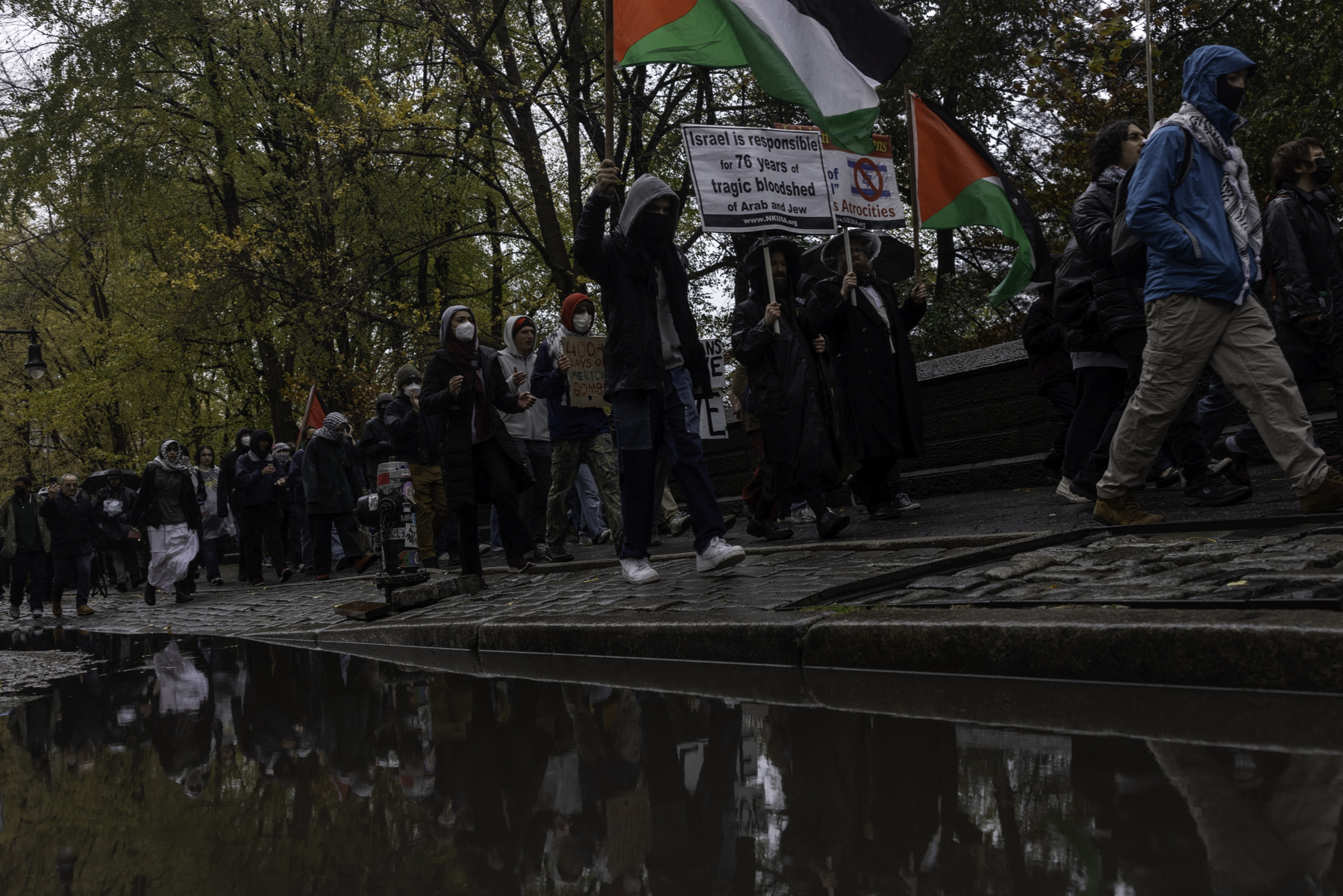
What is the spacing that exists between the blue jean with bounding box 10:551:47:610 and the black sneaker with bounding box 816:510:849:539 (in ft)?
42.8

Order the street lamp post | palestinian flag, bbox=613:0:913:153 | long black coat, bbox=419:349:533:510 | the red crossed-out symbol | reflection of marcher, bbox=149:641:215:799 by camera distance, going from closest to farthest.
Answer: reflection of marcher, bbox=149:641:215:799
palestinian flag, bbox=613:0:913:153
long black coat, bbox=419:349:533:510
the red crossed-out symbol
the street lamp post

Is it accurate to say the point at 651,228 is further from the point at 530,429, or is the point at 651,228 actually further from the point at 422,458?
the point at 422,458

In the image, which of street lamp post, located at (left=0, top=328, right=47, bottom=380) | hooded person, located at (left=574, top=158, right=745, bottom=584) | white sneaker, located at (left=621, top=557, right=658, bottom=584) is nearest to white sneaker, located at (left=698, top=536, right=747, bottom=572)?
hooded person, located at (left=574, top=158, right=745, bottom=584)

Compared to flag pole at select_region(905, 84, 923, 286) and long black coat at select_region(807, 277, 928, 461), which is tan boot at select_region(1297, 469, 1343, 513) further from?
flag pole at select_region(905, 84, 923, 286)

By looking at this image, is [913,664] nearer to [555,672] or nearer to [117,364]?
[555,672]

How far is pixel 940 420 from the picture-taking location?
11.7m

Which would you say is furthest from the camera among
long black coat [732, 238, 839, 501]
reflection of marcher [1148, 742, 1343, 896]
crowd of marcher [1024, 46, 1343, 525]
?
long black coat [732, 238, 839, 501]

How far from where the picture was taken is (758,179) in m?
9.40

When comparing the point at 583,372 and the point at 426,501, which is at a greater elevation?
the point at 583,372

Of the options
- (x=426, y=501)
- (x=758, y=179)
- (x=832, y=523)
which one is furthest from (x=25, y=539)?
(x=832, y=523)

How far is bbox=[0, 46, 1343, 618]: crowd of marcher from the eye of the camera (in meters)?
5.84

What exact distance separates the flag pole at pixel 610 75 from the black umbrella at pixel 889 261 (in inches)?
171

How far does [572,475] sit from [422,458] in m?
1.73

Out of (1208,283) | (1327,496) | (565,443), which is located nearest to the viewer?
(1327,496)
